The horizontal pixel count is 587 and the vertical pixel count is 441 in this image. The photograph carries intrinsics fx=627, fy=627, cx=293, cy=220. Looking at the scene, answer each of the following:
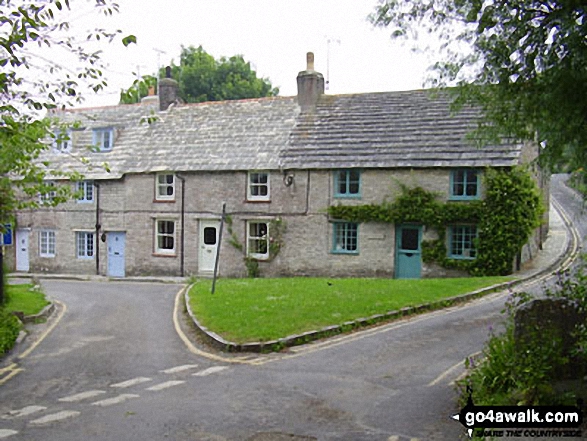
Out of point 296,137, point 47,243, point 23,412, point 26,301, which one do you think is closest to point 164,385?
point 23,412

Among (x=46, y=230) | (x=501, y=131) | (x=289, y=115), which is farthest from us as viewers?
(x=46, y=230)

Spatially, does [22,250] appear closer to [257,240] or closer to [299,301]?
[257,240]

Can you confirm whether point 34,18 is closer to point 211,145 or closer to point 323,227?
point 323,227

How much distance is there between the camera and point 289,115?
31.5 m

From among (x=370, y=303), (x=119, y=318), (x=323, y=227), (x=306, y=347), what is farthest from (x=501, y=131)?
(x=323, y=227)

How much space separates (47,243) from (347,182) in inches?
714

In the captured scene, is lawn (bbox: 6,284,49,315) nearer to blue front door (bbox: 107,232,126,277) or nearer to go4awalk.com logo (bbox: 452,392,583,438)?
blue front door (bbox: 107,232,126,277)

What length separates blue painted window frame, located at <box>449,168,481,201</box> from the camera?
83.5 ft

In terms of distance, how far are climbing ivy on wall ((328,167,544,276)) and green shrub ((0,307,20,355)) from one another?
15.5m

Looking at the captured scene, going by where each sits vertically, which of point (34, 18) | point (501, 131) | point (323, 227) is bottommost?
point (323, 227)

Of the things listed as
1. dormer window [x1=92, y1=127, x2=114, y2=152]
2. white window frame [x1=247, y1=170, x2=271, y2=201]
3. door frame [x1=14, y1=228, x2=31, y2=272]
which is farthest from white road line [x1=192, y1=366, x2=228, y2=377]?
door frame [x1=14, y1=228, x2=31, y2=272]

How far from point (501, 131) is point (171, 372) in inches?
295

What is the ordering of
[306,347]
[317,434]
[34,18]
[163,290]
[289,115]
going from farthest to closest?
[289,115] < [163,290] < [306,347] < [34,18] < [317,434]

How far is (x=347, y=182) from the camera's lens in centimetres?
2781
